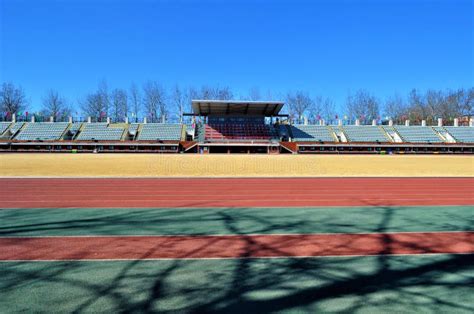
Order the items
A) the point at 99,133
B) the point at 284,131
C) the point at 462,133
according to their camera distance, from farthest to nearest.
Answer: the point at 462,133 < the point at 284,131 < the point at 99,133

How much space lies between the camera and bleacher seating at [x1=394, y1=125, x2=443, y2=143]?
56.2 meters

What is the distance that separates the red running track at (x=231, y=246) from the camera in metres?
5.88

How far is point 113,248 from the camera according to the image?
6215 mm

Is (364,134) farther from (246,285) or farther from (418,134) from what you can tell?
(246,285)

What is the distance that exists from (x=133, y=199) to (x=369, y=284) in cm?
939

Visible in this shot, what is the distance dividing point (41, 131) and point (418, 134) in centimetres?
6223

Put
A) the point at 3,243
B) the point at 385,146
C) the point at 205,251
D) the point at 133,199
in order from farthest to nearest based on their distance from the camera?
the point at 385,146 → the point at 133,199 → the point at 3,243 → the point at 205,251

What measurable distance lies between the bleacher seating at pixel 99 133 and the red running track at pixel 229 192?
118ft

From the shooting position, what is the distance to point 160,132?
55.6m

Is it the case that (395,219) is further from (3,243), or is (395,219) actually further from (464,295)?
(3,243)

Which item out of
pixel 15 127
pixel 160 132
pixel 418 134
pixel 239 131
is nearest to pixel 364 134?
pixel 418 134

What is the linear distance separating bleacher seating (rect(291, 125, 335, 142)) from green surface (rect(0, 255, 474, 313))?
49.3 meters

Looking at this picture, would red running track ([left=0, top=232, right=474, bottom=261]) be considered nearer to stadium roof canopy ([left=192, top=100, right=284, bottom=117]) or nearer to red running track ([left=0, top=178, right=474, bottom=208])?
red running track ([left=0, top=178, right=474, bottom=208])

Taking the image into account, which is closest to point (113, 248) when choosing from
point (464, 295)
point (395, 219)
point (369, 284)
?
point (369, 284)
